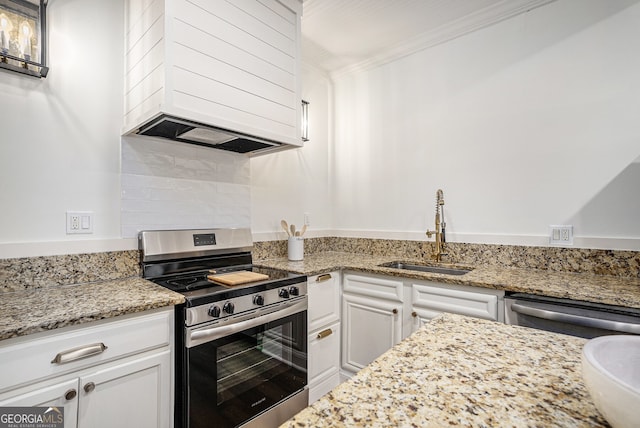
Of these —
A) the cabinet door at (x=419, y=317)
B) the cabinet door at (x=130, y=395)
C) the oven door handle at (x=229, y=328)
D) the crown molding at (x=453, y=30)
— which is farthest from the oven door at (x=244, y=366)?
the crown molding at (x=453, y=30)

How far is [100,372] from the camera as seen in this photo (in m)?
1.15

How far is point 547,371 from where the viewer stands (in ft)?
2.09

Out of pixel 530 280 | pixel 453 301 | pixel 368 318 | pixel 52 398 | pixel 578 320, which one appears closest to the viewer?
pixel 52 398

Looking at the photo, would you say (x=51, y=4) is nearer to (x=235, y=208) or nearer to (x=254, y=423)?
(x=235, y=208)

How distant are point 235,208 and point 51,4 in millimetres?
1386

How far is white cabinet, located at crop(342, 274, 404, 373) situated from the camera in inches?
78.3

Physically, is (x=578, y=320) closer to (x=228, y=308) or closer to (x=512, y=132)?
(x=512, y=132)

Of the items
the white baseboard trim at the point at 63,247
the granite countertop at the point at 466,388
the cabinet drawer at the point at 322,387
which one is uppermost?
the white baseboard trim at the point at 63,247

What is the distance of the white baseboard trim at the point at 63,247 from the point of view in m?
1.40

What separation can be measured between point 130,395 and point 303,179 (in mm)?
1957

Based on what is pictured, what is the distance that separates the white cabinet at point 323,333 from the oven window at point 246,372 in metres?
0.14

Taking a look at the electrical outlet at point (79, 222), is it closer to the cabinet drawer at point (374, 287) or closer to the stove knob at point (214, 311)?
the stove knob at point (214, 311)

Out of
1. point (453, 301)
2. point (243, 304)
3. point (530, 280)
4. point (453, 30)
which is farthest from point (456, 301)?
point (453, 30)

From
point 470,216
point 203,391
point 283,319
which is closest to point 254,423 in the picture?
point 203,391
